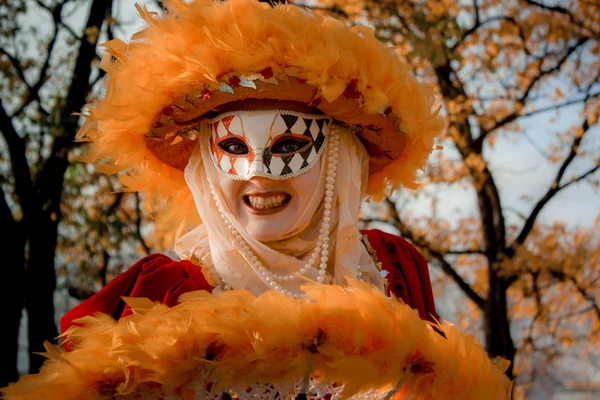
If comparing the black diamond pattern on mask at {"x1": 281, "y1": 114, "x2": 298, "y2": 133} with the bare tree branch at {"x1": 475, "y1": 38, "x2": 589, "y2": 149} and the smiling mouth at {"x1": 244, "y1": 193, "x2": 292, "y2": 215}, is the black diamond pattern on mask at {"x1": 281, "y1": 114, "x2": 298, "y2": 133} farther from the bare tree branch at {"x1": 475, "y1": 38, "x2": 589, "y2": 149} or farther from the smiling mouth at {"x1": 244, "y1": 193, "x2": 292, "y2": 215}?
the bare tree branch at {"x1": 475, "y1": 38, "x2": 589, "y2": 149}

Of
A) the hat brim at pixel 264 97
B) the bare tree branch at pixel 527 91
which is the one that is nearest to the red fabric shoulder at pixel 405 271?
the hat brim at pixel 264 97

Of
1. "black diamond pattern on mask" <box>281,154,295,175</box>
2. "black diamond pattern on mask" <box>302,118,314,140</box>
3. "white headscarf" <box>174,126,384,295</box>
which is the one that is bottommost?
"white headscarf" <box>174,126,384,295</box>

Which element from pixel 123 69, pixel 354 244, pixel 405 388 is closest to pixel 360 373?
pixel 405 388

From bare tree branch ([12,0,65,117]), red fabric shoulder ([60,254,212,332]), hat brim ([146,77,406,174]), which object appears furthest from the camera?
bare tree branch ([12,0,65,117])

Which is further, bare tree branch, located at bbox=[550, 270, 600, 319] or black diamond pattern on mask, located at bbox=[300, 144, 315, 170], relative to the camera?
bare tree branch, located at bbox=[550, 270, 600, 319]

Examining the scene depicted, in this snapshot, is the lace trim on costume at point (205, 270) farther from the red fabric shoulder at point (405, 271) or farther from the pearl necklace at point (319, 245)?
the red fabric shoulder at point (405, 271)

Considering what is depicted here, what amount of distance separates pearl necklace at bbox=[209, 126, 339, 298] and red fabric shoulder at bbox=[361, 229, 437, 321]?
12.5 inches

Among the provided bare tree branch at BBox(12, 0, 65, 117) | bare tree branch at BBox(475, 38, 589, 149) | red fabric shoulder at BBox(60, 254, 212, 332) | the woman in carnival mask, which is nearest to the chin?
the woman in carnival mask

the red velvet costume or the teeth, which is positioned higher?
the teeth

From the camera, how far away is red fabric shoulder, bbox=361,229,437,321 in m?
2.59

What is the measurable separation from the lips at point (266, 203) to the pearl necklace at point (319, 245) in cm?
10

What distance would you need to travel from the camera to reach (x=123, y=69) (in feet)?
7.95

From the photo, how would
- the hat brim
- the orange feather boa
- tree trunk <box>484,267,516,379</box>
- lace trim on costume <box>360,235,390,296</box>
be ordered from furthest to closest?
tree trunk <box>484,267,516,379</box> < lace trim on costume <box>360,235,390,296</box> < the hat brim < the orange feather boa

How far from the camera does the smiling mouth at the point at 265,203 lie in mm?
2396
